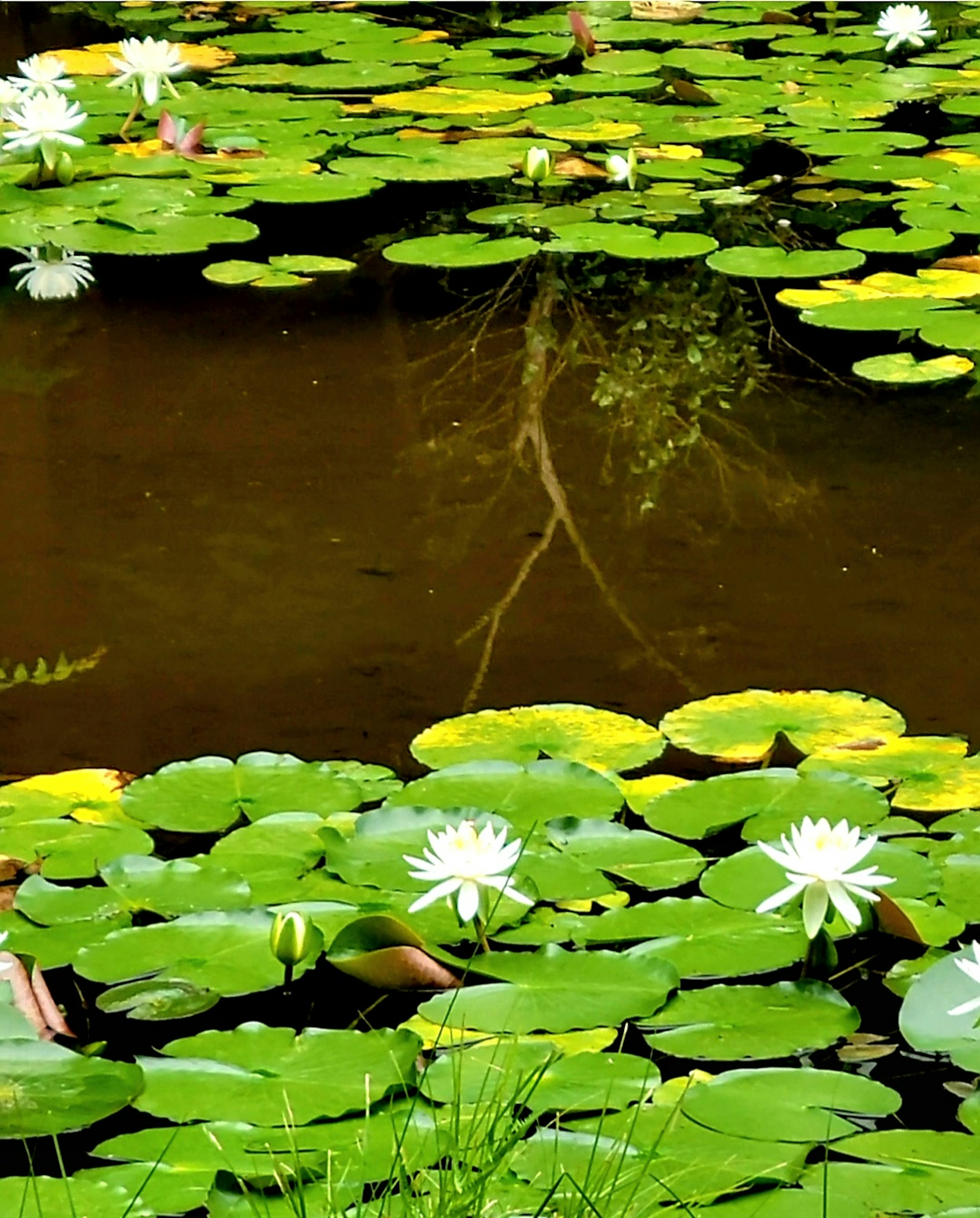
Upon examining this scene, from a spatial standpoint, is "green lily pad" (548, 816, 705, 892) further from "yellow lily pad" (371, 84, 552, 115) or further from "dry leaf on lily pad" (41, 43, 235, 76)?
"dry leaf on lily pad" (41, 43, 235, 76)

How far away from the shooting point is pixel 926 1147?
1166 mm

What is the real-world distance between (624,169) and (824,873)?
253cm

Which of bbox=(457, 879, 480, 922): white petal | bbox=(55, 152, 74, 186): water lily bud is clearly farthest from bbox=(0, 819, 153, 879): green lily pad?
bbox=(55, 152, 74, 186): water lily bud

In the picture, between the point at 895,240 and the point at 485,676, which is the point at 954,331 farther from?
the point at 485,676

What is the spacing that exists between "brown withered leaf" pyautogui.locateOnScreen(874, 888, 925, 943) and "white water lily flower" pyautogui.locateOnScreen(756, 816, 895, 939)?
32 mm

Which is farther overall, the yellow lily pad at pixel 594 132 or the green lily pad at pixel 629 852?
the yellow lily pad at pixel 594 132

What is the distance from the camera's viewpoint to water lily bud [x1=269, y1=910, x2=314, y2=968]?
51.4 inches

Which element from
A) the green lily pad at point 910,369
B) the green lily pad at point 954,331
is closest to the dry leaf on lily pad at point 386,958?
the green lily pad at point 910,369

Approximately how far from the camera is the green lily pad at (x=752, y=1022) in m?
1.27

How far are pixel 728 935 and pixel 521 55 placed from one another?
389cm

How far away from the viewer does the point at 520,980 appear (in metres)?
1.34

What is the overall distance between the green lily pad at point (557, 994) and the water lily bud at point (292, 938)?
10 centimetres

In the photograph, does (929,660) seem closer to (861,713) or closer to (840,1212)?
(861,713)

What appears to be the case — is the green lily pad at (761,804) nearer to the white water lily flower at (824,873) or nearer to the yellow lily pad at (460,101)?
the white water lily flower at (824,873)
